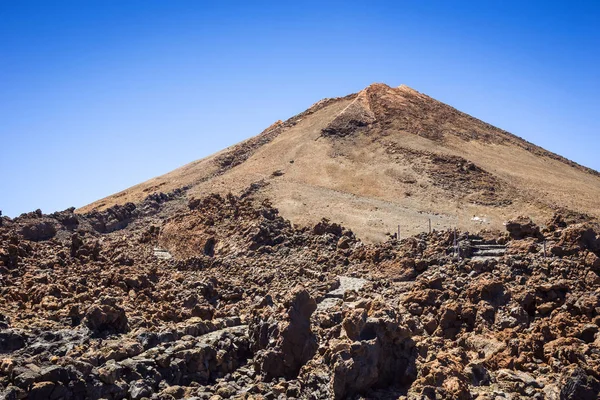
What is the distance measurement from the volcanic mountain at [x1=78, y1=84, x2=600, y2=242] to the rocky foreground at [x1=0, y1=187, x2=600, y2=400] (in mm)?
16728

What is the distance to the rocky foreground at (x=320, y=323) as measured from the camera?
669 inches

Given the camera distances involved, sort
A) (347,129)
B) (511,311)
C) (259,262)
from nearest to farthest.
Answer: (511,311) < (259,262) < (347,129)

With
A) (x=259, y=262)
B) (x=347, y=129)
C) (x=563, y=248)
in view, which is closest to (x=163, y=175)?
(x=347, y=129)

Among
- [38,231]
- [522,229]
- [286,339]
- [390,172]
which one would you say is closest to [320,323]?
[286,339]

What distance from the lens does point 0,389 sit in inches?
589

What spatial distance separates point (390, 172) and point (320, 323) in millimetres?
44300

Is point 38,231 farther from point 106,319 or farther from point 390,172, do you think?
point 390,172

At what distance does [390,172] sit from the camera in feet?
210

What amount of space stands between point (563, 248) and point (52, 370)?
18.0m

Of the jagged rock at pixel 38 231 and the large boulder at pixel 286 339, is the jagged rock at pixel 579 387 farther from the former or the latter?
the jagged rock at pixel 38 231

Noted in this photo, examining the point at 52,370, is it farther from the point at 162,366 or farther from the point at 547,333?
the point at 547,333

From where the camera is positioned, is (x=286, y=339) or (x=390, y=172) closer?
(x=286, y=339)

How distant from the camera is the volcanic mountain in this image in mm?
53719

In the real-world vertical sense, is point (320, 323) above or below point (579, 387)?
above
